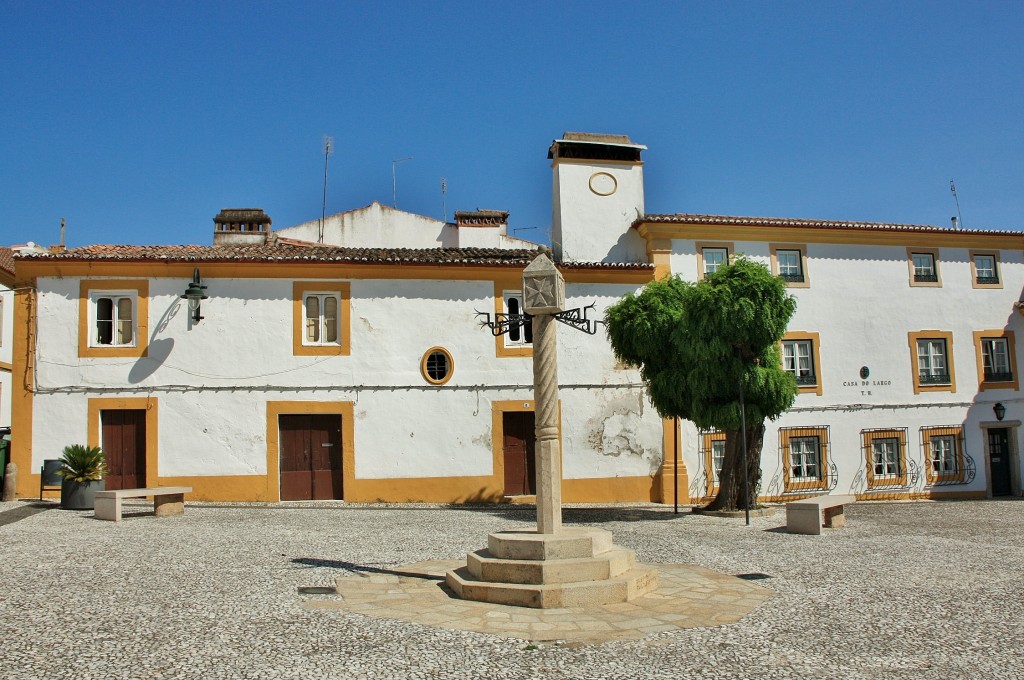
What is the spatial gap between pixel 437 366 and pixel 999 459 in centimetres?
1442

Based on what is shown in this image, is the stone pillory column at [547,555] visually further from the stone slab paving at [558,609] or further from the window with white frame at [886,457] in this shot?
the window with white frame at [886,457]

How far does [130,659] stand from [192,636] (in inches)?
24.2

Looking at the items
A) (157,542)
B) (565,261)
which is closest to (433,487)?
(565,261)

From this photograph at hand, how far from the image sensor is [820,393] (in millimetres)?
19969

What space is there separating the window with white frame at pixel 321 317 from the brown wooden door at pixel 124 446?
362cm

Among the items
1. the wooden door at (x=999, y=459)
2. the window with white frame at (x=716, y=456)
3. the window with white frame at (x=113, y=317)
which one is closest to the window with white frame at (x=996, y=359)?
the wooden door at (x=999, y=459)

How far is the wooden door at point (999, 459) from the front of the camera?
2130 cm

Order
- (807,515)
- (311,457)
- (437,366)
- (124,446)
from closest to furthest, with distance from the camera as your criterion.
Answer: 1. (807,515)
2. (124,446)
3. (311,457)
4. (437,366)

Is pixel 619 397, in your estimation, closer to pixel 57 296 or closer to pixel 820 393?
pixel 820 393

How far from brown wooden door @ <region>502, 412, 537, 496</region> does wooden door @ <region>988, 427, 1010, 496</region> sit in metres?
11.9

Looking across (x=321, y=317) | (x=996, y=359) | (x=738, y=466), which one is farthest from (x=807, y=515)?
(x=996, y=359)

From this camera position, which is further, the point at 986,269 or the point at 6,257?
the point at 6,257

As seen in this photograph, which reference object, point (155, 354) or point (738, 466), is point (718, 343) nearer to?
point (738, 466)

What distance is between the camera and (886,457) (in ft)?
66.7
